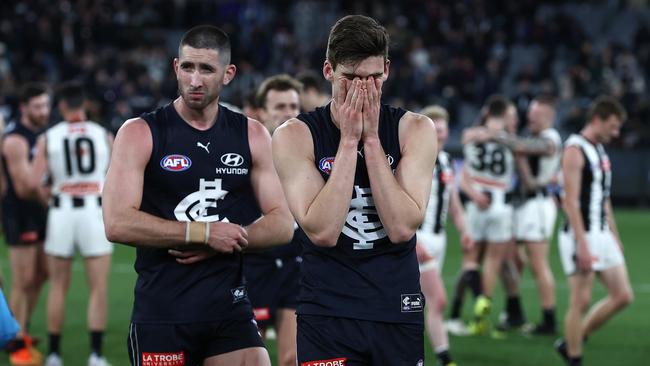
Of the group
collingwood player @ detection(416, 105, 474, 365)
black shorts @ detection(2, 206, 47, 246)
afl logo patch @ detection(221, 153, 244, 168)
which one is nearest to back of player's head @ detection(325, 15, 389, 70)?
afl logo patch @ detection(221, 153, 244, 168)

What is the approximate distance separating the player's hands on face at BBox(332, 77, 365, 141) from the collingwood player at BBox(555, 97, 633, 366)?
4914mm

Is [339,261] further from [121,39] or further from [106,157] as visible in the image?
[121,39]

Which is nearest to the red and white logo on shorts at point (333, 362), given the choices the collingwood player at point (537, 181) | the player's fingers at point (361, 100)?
the player's fingers at point (361, 100)

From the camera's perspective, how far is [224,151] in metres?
5.31

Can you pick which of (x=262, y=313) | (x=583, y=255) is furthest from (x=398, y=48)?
(x=262, y=313)

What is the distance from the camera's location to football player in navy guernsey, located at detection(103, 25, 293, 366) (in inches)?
201

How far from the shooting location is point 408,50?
102 ft

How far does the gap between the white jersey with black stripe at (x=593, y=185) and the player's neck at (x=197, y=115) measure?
178 inches

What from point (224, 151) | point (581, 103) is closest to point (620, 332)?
point (224, 151)

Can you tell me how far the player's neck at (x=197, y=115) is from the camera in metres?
5.30

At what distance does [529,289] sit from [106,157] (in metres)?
7.15

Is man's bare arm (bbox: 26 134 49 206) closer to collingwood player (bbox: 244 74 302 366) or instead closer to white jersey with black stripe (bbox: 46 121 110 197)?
white jersey with black stripe (bbox: 46 121 110 197)

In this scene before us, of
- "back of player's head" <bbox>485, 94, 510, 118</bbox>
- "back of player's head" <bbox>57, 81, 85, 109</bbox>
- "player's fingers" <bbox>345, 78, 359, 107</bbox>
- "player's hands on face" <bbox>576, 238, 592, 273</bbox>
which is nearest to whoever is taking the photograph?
"player's fingers" <bbox>345, 78, 359, 107</bbox>

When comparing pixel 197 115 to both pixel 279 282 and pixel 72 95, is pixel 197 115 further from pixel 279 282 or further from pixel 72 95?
pixel 72 95
